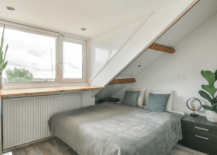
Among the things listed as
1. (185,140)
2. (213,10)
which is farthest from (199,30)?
(185,140)

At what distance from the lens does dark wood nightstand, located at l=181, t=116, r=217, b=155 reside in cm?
205

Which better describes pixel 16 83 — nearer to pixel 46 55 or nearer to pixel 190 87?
pixel 46 55

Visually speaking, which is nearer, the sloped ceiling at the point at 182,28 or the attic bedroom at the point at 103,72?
the attic bedroom at the point at 103,72

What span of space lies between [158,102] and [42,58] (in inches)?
98.3

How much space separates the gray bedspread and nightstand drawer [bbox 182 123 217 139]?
16 centimetres

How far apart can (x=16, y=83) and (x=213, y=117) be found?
11.1ft

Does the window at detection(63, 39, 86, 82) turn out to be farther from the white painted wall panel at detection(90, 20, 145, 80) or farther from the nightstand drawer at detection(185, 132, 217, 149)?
the nightstand drawer at detection(185, 132, 217, 149)

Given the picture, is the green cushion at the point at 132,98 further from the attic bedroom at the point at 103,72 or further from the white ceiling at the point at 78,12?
the white ceiling at the point at 78,12

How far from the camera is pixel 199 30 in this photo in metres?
2.62

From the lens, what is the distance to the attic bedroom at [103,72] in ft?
5.65

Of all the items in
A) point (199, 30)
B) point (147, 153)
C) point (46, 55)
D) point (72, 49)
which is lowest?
point (147, 153)

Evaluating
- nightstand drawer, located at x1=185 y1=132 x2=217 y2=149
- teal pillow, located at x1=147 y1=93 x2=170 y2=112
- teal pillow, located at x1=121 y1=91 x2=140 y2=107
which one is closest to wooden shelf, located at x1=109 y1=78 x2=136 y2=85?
teal pillow, located at x1=121 y1=91 x2=140 y2=107

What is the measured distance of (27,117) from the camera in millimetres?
2244

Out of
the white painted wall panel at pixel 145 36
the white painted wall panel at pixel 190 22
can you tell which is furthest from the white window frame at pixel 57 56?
the white painted wall panel at pixel 190 22
